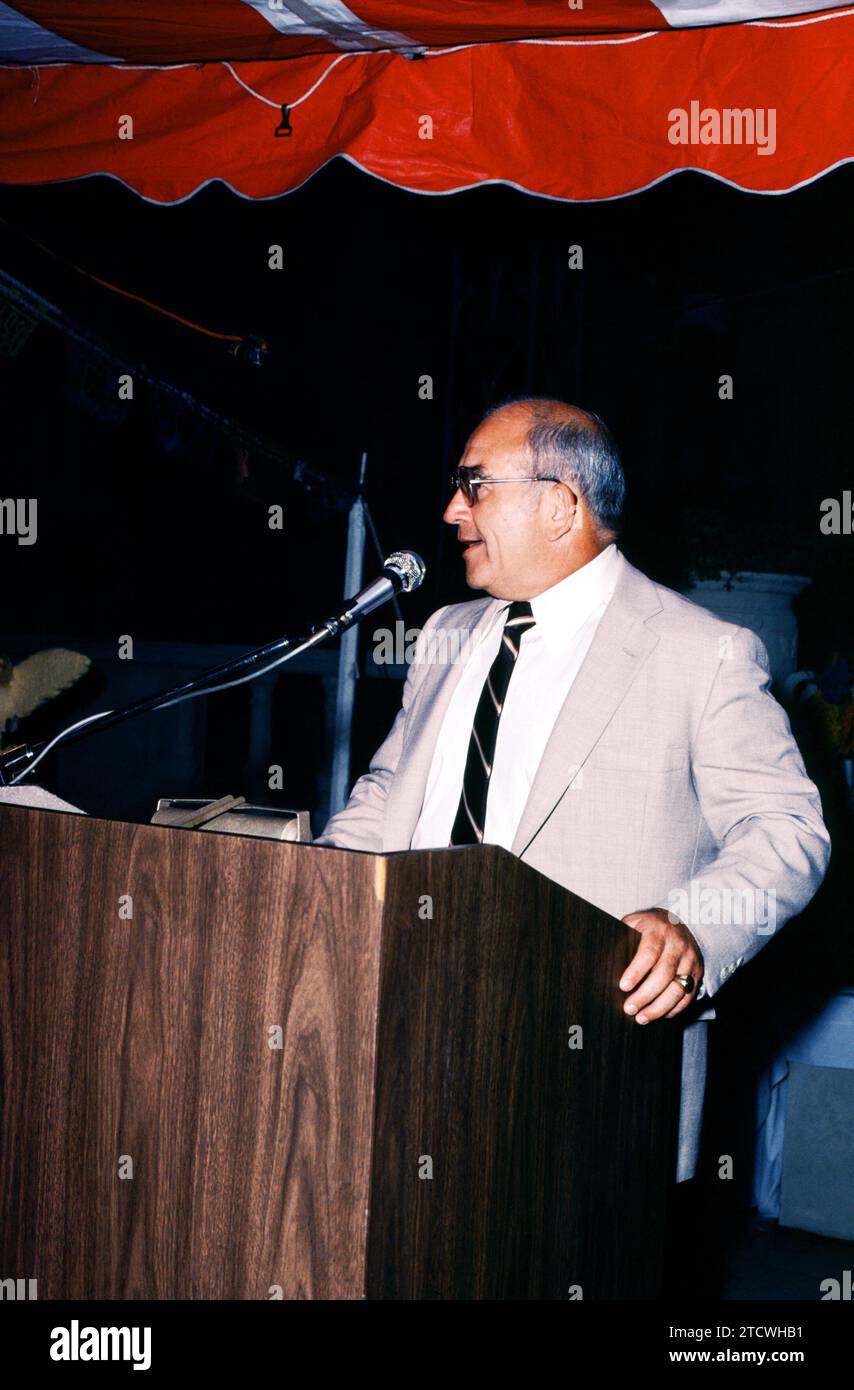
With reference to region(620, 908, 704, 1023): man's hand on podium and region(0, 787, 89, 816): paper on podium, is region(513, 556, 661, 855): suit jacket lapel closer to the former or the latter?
region(620, 908, 704, 1023): man's hand on podium

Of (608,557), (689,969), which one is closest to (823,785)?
(608,557)

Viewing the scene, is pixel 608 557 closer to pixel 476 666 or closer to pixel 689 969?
pixel 476 666

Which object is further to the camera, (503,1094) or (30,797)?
(30,797)

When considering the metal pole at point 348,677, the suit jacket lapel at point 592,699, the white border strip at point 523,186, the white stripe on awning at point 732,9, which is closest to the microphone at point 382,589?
the suit jacket lapel at point 592,699

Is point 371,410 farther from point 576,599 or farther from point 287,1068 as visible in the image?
point 287,1068

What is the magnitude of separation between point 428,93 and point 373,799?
5.39 feet

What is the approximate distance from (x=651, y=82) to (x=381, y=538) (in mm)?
5653

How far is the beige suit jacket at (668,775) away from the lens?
6.39 feet

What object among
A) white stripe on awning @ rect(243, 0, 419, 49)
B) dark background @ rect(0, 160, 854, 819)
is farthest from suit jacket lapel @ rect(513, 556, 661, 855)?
dark background @ rect(0, 160, 854, 819)

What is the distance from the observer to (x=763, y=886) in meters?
1.80

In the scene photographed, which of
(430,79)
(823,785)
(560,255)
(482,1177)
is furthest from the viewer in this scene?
(560,255)

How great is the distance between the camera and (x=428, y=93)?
8.93 ft

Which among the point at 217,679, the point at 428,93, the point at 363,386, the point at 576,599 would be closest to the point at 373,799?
the point at 576,599

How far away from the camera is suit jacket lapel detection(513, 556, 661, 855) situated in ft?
6.40
